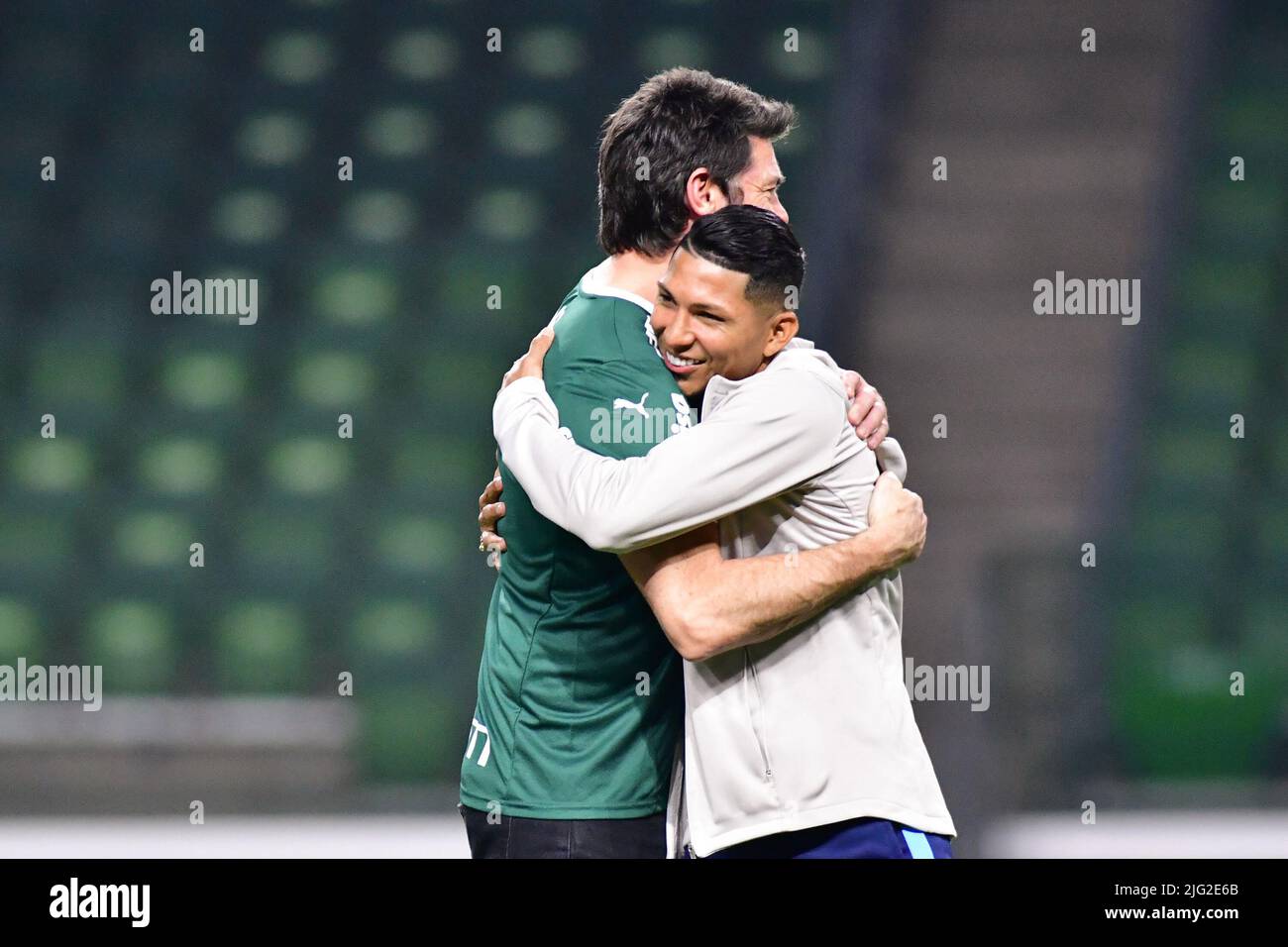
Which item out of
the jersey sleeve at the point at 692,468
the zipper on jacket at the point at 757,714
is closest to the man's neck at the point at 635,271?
the jersey sleeve at the point at 692,468

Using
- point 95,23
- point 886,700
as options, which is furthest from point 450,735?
point 95,23

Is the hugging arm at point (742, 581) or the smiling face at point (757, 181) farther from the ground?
the smiling face at point (757, 181)

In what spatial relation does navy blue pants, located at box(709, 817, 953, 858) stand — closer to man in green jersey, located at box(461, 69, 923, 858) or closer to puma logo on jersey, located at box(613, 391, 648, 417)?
man in green jersey, located at box(461, 69, 923, 858)

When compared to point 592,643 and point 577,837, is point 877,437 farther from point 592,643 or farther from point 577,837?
point 577,837

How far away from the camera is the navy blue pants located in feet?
5.42

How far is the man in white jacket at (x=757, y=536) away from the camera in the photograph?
160 cm

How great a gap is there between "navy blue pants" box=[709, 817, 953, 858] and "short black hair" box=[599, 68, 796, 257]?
813 mm

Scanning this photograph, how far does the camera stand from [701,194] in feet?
6.29

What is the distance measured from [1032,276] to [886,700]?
421 cm

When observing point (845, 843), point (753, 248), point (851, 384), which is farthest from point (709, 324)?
point (845, 843)

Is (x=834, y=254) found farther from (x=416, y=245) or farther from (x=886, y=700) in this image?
(x=886, y=700)

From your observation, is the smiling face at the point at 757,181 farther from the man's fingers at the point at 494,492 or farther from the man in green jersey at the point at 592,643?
the man's fingers at the point at 494,492

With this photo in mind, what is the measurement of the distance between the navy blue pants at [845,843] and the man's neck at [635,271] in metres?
0.73

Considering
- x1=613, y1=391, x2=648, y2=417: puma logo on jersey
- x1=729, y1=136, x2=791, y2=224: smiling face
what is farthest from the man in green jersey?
x1=729, y1=136, x2=791, y2=224: smiling face
